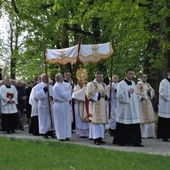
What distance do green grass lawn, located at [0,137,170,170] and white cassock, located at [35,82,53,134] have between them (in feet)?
9.43

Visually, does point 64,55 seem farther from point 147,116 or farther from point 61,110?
point 147,116

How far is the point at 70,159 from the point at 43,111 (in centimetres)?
549

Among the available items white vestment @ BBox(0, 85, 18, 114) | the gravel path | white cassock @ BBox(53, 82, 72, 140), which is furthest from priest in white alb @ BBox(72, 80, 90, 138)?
white vestment @ BBox(0, 85, 18, 114)

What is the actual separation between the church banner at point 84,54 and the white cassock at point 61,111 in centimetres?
154

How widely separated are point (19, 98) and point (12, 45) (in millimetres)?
28119

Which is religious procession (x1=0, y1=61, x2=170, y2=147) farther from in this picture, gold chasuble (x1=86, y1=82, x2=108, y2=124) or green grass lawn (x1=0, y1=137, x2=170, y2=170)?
green grass lawn (x1=0, y1=137, x2=170, y2=170)

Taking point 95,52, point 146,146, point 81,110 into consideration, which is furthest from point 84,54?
point 146,146

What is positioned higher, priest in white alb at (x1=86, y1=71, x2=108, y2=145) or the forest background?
the forest background

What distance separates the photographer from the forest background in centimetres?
1883

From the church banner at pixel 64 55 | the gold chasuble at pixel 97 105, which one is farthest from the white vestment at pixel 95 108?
the church banner at pixel 64 55

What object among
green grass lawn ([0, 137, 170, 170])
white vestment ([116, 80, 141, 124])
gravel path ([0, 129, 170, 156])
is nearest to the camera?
green grass lawn ([0, 137, 170, 170])

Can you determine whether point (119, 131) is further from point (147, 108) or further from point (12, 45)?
point (12, 45)

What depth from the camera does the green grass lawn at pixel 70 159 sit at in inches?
377

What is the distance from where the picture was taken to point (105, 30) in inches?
1086
